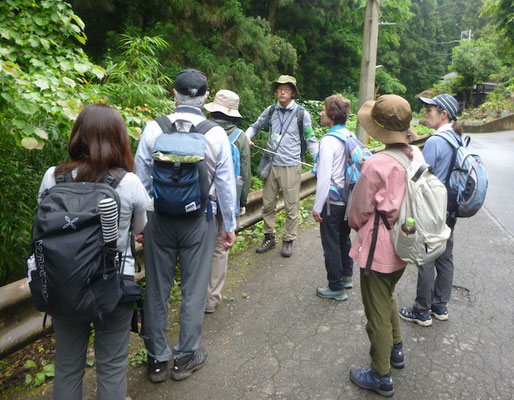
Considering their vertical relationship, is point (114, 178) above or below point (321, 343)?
above

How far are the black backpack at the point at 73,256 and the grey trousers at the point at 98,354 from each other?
0.20 metres

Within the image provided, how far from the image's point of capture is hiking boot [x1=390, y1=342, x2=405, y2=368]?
308 centimetres

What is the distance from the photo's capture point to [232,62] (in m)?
9.52

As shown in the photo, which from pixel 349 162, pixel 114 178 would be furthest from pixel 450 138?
pixel 114 178

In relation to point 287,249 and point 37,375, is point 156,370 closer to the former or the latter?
point 37,375

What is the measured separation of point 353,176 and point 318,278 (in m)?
1.36

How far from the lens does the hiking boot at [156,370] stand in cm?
293

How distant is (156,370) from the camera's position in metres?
2.94

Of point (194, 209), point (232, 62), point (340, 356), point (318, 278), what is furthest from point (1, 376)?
point (232, 62)

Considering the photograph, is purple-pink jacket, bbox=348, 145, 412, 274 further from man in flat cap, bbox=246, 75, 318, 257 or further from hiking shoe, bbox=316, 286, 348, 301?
man in flat cap, bbox=246, 75, 318, 257

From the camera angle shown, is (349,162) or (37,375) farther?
(349,162)

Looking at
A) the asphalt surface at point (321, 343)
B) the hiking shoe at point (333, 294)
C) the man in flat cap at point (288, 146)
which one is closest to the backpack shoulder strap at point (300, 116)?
the man in flat cap at point (288, 146)

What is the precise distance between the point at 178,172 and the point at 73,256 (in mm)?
925

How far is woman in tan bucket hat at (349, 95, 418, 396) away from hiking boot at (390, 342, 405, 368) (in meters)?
0.27
